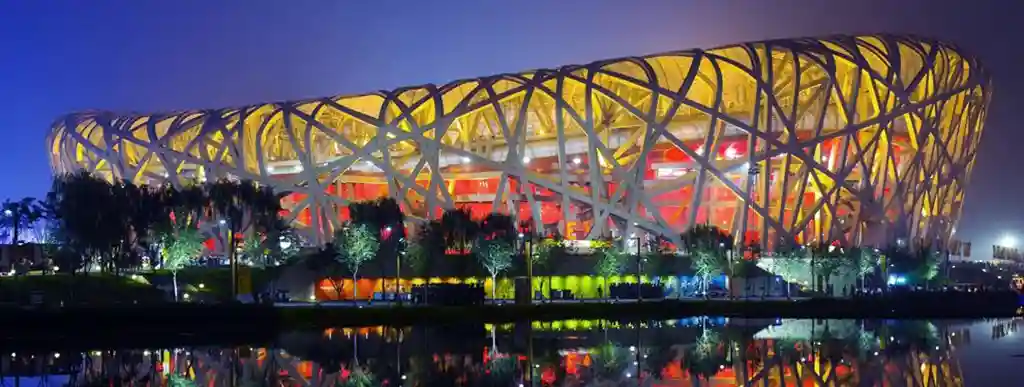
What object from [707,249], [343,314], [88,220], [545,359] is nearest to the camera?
[545,359]

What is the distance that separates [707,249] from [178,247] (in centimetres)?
2836

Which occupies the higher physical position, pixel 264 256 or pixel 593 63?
pixel 593 63

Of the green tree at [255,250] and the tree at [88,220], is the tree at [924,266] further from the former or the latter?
the tree at [88,220]

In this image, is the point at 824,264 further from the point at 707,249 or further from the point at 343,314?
the point at 343,314

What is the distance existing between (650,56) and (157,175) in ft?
122

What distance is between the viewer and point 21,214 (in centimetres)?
7662

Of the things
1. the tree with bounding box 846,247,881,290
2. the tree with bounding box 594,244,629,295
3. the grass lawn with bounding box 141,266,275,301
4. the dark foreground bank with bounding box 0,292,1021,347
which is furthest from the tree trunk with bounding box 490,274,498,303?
the tree with bounding box 846,247,881,290

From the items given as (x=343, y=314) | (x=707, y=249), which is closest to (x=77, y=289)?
(x=343, y=314)

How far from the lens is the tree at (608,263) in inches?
2564

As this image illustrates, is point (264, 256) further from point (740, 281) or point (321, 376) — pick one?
point (321, 376)

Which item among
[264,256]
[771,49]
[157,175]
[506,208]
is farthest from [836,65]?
[157,175]

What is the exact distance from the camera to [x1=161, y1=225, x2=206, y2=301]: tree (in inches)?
2233

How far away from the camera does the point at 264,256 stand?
66.7 m

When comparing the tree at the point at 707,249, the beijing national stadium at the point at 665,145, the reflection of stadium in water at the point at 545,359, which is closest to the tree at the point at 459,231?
the beijing national stadium at the point at 665,145
